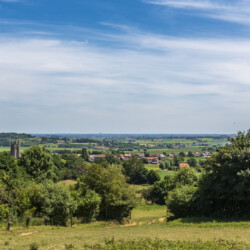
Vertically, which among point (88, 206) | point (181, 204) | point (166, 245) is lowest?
point (88, 206)

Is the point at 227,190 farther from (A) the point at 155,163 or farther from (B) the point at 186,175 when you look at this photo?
(A) the point at 155,163

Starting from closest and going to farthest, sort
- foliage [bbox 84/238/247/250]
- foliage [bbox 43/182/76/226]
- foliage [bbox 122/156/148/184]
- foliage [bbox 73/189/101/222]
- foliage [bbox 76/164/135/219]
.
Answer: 1. foliage [bbox 84/238/247/250]
2. foliage [bbox 43/182/76/226]
3. foliage [bbox 73/189/101/222]
4. foliage [bbox 76/164/135/219]
5. foliage [bbox 122/156/148/184]

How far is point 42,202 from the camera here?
114 ft

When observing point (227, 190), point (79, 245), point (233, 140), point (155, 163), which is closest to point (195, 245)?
point (79, 245)

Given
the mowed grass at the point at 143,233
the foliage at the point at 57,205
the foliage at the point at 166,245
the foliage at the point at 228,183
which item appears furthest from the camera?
the foliage at the point at 57,205

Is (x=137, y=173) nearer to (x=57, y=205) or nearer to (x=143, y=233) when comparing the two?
(x=57, y=205)

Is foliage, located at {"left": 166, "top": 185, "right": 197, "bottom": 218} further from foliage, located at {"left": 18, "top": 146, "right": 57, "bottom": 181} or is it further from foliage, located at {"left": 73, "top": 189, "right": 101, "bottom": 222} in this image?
foliage, located at {"left": 18, "top": 146, "right": 57, "bottom": 181}

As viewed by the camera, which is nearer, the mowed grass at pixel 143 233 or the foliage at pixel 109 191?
the mowed grass at pixel 143 233

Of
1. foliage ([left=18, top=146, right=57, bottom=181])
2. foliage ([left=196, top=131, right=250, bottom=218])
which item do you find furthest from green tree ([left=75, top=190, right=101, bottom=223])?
foliage ([left=18, top=146, right=57, bottom=181])

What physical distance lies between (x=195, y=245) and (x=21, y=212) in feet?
74.6

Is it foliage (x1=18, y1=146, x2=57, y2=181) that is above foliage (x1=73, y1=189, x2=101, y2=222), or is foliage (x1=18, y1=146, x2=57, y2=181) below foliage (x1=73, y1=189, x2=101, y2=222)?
above

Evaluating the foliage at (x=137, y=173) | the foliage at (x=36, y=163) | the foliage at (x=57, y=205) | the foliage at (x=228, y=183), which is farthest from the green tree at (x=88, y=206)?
the foliage at (x=137, y=173)

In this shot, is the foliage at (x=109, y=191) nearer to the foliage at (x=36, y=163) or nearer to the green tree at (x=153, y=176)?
the foliage at (x=36, y=163)

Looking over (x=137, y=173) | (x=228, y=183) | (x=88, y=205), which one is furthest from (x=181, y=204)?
(x=137, y=173)
